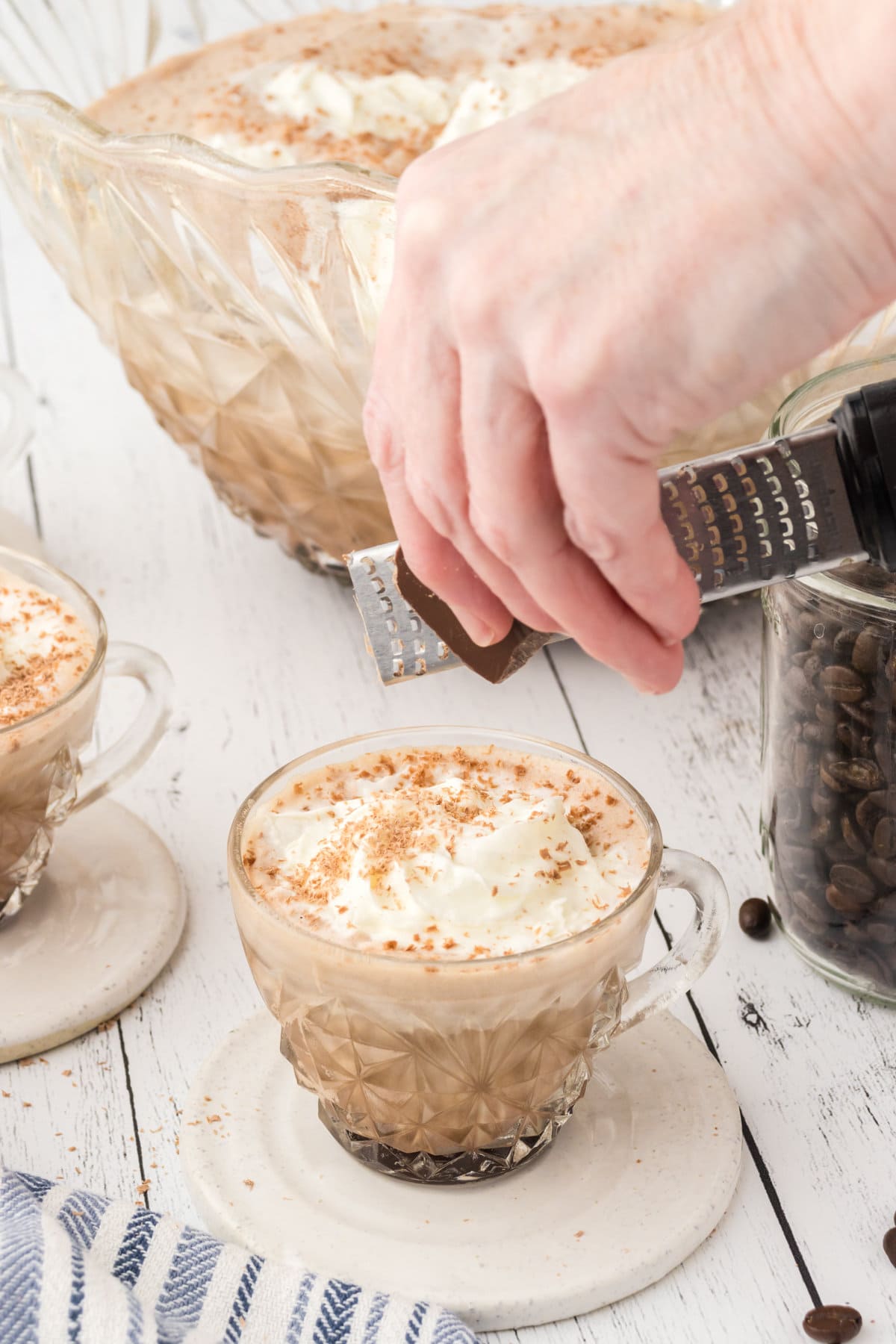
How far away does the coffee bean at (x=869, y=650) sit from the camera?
45.4 inches

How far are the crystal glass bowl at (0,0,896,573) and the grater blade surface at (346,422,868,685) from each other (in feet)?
1.83

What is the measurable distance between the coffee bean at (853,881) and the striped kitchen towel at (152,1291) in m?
0.47

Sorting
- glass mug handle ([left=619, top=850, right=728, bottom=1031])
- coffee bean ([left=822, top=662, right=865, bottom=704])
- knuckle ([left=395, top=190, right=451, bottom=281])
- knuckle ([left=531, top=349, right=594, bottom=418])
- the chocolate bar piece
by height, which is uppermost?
knuckle ([left=395, top=190, right=451, bottom=281])

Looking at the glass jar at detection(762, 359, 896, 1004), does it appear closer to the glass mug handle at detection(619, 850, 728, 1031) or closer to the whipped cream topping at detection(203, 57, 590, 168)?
the glass mug handle at detection(619, 850, 728, 1031)

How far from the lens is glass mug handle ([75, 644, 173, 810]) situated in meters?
1.39

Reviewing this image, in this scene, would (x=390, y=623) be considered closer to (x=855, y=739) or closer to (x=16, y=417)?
(x=855, y=739)

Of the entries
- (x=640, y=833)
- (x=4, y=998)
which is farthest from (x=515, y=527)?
(x=4, y=998)

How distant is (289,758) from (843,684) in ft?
2.12

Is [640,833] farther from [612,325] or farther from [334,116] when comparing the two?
[334,116]

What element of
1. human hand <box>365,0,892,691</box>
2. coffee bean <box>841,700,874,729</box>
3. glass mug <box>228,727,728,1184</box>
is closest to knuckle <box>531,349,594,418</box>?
human hand <box>365,0,892,691</box>

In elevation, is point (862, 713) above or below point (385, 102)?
below

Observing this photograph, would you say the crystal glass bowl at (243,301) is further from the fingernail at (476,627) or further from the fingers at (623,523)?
the fingers at (623,523)

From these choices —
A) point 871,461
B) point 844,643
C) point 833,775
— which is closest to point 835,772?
point 833,775

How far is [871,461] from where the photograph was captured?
971mm
